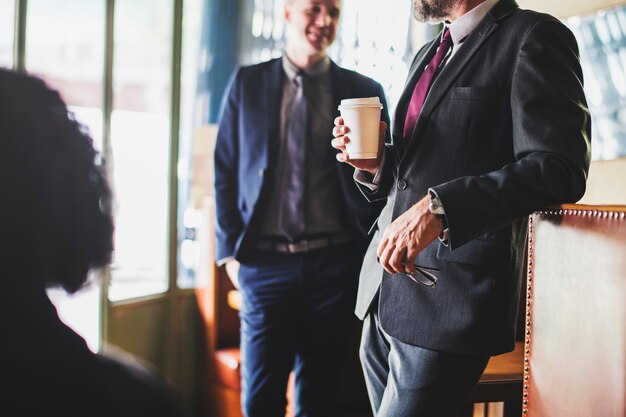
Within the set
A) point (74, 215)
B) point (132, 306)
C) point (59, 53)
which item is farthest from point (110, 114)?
point (74, 215)

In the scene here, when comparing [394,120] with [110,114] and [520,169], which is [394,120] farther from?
[110,114]

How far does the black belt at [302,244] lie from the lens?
7.59 ft

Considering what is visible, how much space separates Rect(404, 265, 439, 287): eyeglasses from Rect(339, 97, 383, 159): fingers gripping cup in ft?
0.89

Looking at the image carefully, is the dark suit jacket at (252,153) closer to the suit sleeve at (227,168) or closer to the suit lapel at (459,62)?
the suit sleeve at (227,168)

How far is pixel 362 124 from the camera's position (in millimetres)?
1426

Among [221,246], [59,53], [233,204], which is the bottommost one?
[221,246]

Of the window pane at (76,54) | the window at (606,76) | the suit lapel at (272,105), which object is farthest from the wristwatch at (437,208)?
the window pane at (76,54)

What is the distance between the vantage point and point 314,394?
2.45 meters

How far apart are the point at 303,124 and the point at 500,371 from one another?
1.09 m

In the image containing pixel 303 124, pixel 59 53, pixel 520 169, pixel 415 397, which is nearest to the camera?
pixel 520 169

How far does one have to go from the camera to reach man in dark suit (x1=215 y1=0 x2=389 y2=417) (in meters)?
2.34

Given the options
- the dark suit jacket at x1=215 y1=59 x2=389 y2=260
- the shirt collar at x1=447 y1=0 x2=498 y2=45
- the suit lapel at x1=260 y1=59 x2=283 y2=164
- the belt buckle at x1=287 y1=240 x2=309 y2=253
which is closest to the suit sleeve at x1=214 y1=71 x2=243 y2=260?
the dark suit jacket at x1=215 y1=59 x2=389 y2=260

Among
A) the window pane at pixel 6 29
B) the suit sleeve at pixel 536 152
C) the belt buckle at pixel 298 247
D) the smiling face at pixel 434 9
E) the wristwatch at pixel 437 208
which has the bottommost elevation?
the belt buckle at pixel 298 247

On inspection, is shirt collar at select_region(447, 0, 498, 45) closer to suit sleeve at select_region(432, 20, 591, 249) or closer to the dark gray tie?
suit sleeve at select_region(432, 20, 591, 249)
